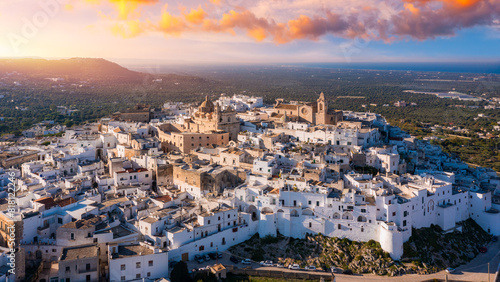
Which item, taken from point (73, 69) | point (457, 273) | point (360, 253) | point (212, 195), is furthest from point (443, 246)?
point (73, 69)

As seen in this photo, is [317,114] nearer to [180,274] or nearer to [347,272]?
[347,272]

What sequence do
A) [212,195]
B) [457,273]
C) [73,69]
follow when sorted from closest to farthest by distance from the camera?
[457,273]
[212,195]
[73,69]

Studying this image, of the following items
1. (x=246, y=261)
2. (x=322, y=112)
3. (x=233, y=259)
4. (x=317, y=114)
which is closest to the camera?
(x=233, y=259)

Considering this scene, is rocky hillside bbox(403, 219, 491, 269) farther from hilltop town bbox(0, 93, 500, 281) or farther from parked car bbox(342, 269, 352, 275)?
parked car bbox(342, 269, 352, 275)

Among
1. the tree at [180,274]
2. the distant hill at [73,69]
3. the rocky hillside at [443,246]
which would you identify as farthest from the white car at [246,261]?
the distant hill at [73,69]

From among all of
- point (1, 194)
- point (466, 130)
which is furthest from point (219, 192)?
point (466, 130)

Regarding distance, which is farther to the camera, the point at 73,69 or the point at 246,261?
the point at 73,69

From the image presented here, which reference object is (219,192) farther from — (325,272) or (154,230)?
(325,272)
